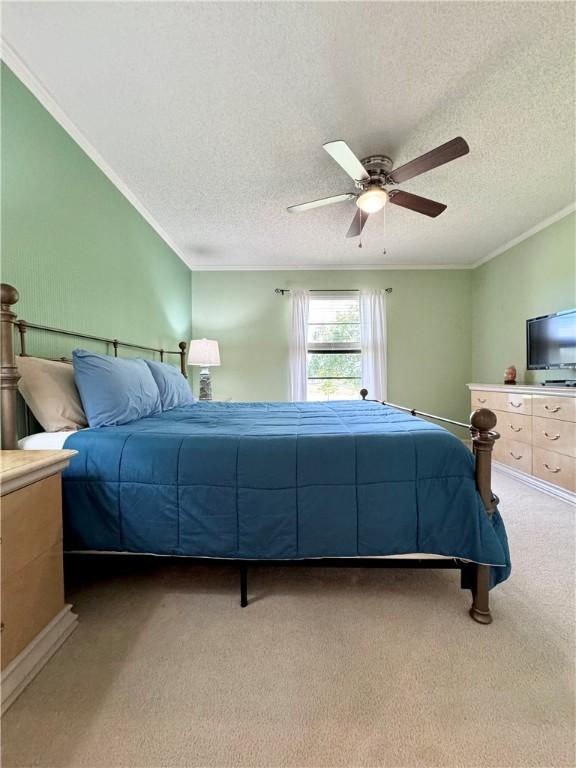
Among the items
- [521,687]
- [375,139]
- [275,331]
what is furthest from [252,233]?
[521,687]

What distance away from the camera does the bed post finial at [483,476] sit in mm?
1259

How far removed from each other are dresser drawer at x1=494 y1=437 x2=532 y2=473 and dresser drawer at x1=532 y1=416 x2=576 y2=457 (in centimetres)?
16

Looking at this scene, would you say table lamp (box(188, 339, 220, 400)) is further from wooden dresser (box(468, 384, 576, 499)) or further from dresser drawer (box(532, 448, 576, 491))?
dresser drawer (box(532, 448, 576, 491))

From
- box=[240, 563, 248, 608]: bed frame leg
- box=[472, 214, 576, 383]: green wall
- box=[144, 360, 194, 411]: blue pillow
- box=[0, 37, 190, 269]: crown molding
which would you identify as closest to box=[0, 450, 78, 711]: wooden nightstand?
box=[240, 563, 248, 608]: bed frame leg

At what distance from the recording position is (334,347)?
4461 millimetres

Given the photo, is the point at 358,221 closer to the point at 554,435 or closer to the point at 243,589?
the point at 554,435

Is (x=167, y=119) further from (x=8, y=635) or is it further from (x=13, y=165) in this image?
(x=8, y=635)

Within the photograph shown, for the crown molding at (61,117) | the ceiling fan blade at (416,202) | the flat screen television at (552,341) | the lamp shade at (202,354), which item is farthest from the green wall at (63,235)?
the flat screen television at (552,341)

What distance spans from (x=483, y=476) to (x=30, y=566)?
1.65 metres

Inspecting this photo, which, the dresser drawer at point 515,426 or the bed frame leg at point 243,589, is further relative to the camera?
the dresser drawer at point 515,426

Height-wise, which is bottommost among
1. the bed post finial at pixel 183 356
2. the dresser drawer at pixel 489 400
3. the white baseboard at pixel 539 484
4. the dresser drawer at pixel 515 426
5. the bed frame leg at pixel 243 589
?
the white baseboard at pixel 539 484

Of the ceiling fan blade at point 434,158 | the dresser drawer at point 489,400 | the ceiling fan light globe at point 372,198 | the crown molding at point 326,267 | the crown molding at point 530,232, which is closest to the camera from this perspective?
the ceiling fan blade at point 434,158

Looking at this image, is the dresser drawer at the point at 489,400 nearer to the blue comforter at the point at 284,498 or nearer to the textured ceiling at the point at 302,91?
the textured ceiling at the point at 302,91

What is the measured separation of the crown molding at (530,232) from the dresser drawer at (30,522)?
423 cm
